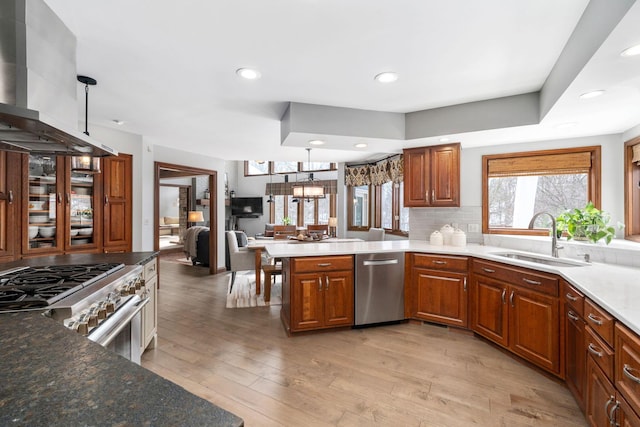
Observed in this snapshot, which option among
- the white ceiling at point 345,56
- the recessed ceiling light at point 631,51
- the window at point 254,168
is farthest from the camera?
the window at point 254,168

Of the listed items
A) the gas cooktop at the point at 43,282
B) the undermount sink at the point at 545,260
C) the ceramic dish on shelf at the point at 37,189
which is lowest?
the undermount sink at the point at 545,260

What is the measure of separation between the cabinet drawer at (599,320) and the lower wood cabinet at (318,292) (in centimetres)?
184

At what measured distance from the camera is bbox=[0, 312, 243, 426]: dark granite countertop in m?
0.51

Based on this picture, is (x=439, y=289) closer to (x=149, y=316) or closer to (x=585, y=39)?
(x=585, y=39)

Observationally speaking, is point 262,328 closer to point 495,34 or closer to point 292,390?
point 292,390

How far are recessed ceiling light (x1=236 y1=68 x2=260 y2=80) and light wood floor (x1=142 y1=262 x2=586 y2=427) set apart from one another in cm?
232

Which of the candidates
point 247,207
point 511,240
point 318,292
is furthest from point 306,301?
point 247,207

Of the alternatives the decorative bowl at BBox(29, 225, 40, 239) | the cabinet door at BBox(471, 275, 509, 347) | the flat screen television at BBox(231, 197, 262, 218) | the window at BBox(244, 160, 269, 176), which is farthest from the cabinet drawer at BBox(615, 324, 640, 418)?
the window at BBox(244, 160, 269, 176)

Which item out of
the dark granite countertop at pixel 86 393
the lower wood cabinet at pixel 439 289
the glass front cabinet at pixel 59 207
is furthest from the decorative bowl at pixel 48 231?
the lower wood cabinet at pixel 439 289

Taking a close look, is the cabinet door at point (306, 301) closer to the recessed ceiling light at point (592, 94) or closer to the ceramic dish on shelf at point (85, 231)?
the recessed ceiling light at point (592, 94)

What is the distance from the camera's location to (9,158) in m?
2.80

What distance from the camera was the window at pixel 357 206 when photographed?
668 centimetres

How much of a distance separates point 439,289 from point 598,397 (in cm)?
160

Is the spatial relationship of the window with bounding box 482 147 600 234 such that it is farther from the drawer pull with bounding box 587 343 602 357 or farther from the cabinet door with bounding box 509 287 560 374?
the drawer pull with bounding box 587 343 602 357
